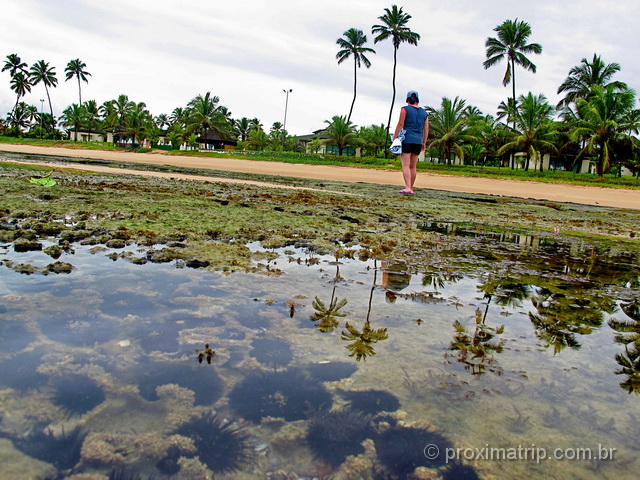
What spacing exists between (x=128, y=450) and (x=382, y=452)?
0.55 metres

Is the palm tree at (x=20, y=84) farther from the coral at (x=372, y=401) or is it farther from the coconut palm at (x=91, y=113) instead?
the coral at (x=372, y=401)

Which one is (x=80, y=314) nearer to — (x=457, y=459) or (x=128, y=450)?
(x=128, y=450)

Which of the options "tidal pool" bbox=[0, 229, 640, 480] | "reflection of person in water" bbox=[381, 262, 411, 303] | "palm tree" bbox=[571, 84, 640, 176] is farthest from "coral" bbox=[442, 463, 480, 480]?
"palm tree" bbox=[571, 84, 640, 176]

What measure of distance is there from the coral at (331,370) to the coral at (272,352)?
0.09 metres

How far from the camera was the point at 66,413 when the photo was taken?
45.5 inches

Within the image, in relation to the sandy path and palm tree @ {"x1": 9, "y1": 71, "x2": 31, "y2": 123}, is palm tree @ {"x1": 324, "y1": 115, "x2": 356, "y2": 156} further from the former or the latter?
palm tree @ {"x1": 9, "y1": 71, "x2": 31, "y2": 123}

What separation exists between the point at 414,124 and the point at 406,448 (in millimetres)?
7930

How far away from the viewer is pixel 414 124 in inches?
335

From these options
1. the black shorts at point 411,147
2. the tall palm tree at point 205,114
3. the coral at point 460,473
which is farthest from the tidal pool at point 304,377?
the tall palm tree at point 205,114

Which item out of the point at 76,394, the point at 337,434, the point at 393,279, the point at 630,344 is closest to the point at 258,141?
the point at 393,279

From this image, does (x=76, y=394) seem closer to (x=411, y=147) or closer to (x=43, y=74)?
(x=411, y=147)

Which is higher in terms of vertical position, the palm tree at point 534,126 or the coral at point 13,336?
the palm tree at point 534,126

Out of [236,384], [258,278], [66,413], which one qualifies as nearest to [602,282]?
[258,278]

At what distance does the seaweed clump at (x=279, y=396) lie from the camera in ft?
3.99
